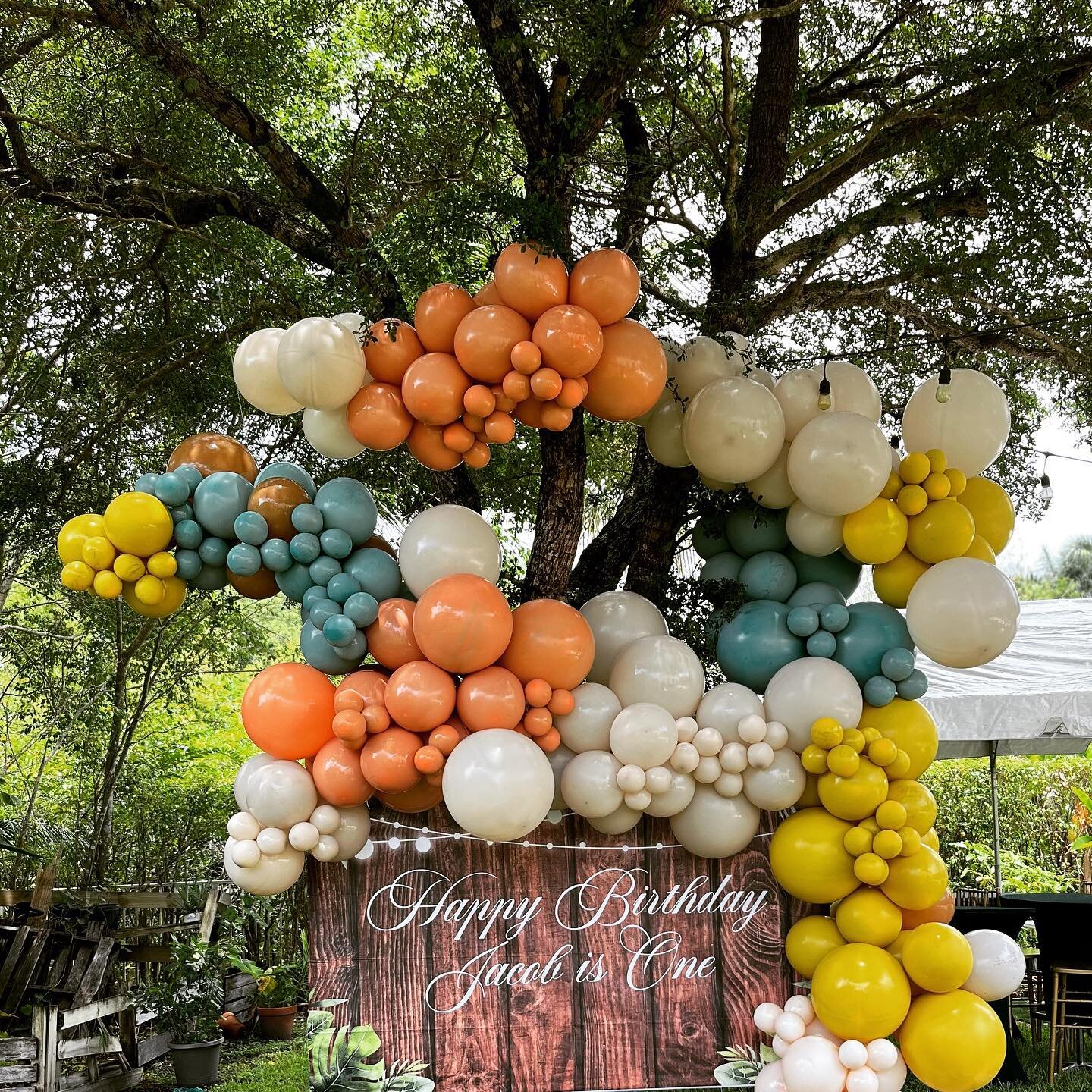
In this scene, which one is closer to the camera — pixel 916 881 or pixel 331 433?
pixel 916 881

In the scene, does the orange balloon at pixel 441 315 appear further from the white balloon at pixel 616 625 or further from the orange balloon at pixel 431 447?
the white balloon at pixel 616 625

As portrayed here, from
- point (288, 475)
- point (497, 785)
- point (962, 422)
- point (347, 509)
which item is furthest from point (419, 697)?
point (962, 422)

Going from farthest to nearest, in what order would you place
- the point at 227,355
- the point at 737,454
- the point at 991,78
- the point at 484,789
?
1. the point at 227,355
2. the point at 991,78
3. the point at 737,454
4. the point at 484,789

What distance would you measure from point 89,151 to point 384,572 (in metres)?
2.30

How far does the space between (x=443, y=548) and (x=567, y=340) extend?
0.64 metres

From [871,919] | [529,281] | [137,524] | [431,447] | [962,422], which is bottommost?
[871,919]

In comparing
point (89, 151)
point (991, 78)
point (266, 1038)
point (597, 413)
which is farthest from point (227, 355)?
point (266, 1038)

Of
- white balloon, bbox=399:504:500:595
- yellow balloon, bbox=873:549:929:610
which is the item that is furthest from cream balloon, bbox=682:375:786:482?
white balloon, bbox=399:504:500:595

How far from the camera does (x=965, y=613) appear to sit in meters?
2.74

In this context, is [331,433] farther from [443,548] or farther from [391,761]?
[391,761]

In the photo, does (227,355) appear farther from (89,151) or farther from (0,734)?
(0,734)

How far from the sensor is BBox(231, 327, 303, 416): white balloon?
287 centimetres

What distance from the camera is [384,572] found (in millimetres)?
2818

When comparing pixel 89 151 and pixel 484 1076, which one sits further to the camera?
pixel 89 151
